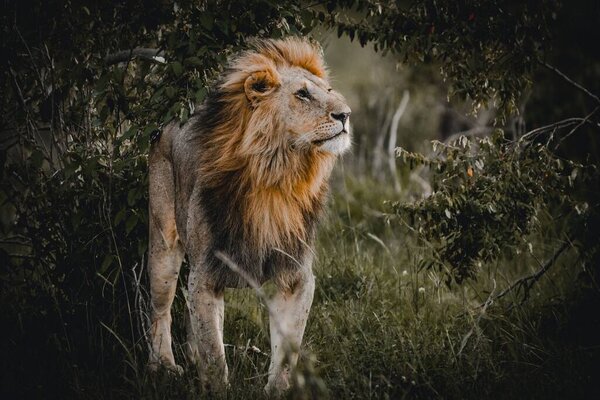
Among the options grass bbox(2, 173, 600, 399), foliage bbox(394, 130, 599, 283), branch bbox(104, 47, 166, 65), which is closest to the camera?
grass bbox(2, 173, 600, 399)

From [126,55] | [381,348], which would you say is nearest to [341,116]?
[381,348]

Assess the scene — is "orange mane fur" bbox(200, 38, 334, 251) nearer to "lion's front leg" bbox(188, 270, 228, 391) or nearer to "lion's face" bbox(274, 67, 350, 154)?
"lion's face" bbox(274, 67, 350, 154)

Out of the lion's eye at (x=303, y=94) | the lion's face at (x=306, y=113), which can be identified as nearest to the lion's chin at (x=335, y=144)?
the lion's face at (x=306, y=113)

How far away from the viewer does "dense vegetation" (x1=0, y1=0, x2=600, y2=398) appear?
363 cm

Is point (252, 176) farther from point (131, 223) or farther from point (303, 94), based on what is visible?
point (131, 223)

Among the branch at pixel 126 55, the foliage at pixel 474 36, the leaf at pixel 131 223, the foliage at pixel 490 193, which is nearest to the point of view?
the foliage at pixel 490 193

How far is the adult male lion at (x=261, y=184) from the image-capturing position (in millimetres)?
3553

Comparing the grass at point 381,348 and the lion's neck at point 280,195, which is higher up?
the lion's neck at point 280,195

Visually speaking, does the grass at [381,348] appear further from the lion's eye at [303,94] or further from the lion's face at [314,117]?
the lion's eye at [303,94]

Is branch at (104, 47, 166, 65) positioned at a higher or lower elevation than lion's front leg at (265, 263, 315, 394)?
higher

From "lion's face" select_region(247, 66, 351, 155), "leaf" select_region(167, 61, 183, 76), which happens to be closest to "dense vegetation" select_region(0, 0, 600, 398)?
"leaf" select_region(167, 61, 183, 76)

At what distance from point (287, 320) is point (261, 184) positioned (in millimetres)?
709

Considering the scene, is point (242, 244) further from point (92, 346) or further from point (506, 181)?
point (506, 181)

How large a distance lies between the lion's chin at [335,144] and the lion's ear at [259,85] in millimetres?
390
